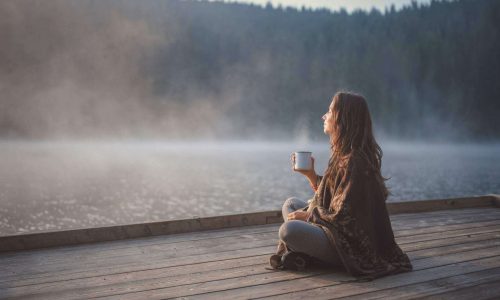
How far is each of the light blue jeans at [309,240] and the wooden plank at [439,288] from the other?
1.25 feet

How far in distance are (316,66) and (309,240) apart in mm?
88751

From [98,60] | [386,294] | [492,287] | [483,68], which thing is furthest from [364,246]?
[98,60]

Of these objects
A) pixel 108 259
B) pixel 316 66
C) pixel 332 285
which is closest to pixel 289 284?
pixel 332 285

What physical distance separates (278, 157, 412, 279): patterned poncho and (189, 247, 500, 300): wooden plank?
0.09 meters

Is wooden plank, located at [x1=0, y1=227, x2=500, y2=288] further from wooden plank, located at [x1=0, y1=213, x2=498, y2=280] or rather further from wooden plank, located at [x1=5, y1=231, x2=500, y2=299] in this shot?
wooden plank, located at [x1=0, y1=213, x2=498, y2=280]

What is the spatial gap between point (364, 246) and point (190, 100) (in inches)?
3434

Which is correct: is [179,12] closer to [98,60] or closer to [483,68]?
[98,60]

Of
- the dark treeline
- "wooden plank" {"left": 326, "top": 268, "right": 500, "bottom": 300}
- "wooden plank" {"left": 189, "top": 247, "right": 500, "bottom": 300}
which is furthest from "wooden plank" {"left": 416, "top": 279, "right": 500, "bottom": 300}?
the dark treeline

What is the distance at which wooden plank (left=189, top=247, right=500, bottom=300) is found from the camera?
2.29 metres

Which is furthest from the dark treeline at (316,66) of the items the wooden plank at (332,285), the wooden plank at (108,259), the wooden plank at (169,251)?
the wooden plank at (332,285)

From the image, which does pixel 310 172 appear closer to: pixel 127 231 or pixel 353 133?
pixel 353 133

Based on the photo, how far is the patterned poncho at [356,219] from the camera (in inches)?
98.6

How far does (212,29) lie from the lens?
3541 inches

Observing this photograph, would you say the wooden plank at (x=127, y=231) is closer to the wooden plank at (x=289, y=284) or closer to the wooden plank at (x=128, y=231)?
the wooden plank at (x=128, y=231)
